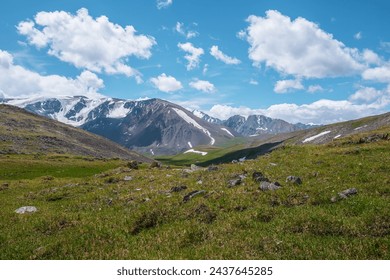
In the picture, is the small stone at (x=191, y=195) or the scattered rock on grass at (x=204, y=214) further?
the small stone at (x=191, y=195)

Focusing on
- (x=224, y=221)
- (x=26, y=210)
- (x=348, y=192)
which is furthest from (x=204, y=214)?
(x=26, y=210)

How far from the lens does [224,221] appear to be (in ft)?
48.9

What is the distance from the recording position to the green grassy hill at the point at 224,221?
11.8 metres

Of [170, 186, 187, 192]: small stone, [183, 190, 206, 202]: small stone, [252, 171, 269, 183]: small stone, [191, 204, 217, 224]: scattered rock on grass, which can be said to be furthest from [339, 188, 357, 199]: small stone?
[170, 186, 187, 192]: small stone

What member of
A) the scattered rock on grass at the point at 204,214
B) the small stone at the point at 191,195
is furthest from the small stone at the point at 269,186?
the scattered rock on grass at the point at 204,214

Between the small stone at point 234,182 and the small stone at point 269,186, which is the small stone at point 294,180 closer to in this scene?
the small stone at point 269,186

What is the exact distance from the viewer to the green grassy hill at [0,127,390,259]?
11.8 m

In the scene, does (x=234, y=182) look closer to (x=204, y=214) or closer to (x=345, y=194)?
(x=204, y=214)

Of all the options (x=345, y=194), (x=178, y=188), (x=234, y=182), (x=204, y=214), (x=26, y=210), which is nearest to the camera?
(x=204, y=214)

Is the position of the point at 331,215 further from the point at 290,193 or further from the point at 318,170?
the point at 318,170

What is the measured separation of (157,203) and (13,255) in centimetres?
735

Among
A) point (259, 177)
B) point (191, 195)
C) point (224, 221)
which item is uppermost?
point (259, 177)

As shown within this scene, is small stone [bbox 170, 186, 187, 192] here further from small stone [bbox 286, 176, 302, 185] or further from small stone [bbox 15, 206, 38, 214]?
small stone [bbox 15, 206, 38, 214]

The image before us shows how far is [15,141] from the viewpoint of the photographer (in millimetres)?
156125
